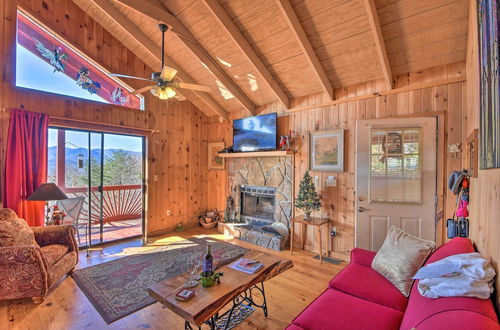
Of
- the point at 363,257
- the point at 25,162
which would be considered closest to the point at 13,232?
the point at 25,162

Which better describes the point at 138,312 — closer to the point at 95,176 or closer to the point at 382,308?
the point at 382,308

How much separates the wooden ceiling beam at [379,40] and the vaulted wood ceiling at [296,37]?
10 mm

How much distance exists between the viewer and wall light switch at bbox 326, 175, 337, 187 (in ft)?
12.7

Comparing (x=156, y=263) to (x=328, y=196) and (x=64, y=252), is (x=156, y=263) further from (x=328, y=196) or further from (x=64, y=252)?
(x=328, y=196)

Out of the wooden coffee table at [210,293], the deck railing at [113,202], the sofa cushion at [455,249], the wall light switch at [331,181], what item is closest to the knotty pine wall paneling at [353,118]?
the wall light switch at [331,181]

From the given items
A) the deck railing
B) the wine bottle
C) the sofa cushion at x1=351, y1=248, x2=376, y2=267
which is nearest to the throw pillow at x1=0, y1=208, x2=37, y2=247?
the deck railing

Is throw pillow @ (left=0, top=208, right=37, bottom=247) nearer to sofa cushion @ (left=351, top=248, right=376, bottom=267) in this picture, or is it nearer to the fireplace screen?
the fireplace screen

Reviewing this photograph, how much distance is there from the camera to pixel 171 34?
395 cm

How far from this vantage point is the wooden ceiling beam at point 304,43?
108 inches

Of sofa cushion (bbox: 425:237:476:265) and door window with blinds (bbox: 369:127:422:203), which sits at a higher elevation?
door window with blinds (bbox: 369:127:422:203)

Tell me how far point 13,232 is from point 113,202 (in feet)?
8.36

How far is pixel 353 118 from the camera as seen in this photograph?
12.1 ft

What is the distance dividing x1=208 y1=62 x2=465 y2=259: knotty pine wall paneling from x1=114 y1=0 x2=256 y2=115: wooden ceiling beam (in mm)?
533

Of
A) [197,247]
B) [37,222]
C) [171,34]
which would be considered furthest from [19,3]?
[197,247]
